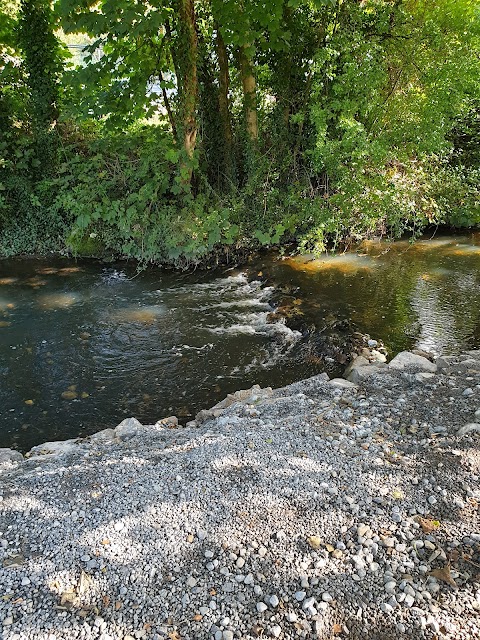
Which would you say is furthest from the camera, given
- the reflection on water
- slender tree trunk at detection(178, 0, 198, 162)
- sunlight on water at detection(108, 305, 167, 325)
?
slender tree trunk at detection(178, 0, 198, 162)

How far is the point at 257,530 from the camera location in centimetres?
318

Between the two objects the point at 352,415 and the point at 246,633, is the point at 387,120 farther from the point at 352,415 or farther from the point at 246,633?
the point at 246,633

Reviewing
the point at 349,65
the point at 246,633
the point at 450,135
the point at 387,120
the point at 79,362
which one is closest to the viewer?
the point at 246,633

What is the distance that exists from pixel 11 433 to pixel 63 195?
21.9ft

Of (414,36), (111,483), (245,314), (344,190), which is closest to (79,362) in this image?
(245,314)

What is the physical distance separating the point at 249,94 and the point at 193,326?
19.0 feet

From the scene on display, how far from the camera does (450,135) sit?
38.3ft

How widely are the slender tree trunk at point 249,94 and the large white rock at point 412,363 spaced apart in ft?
22.8

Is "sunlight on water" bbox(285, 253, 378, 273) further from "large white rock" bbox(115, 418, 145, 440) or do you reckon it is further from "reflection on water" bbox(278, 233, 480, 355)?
"large white rock" bbox(115, 418, 145, 440)

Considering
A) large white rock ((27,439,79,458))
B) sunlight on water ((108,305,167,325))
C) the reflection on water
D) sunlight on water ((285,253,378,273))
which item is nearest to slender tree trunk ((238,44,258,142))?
sunlight on water ((285,253,378,273))

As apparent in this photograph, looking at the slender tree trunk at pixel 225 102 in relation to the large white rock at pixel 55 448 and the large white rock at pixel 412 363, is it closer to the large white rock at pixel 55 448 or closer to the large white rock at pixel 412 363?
the large white rock at pixel 412 363

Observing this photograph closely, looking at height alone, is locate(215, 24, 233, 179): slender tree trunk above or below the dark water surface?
above

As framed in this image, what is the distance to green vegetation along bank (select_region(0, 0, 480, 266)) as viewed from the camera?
9570 mm

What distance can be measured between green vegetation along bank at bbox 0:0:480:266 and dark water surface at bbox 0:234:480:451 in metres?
0.86
